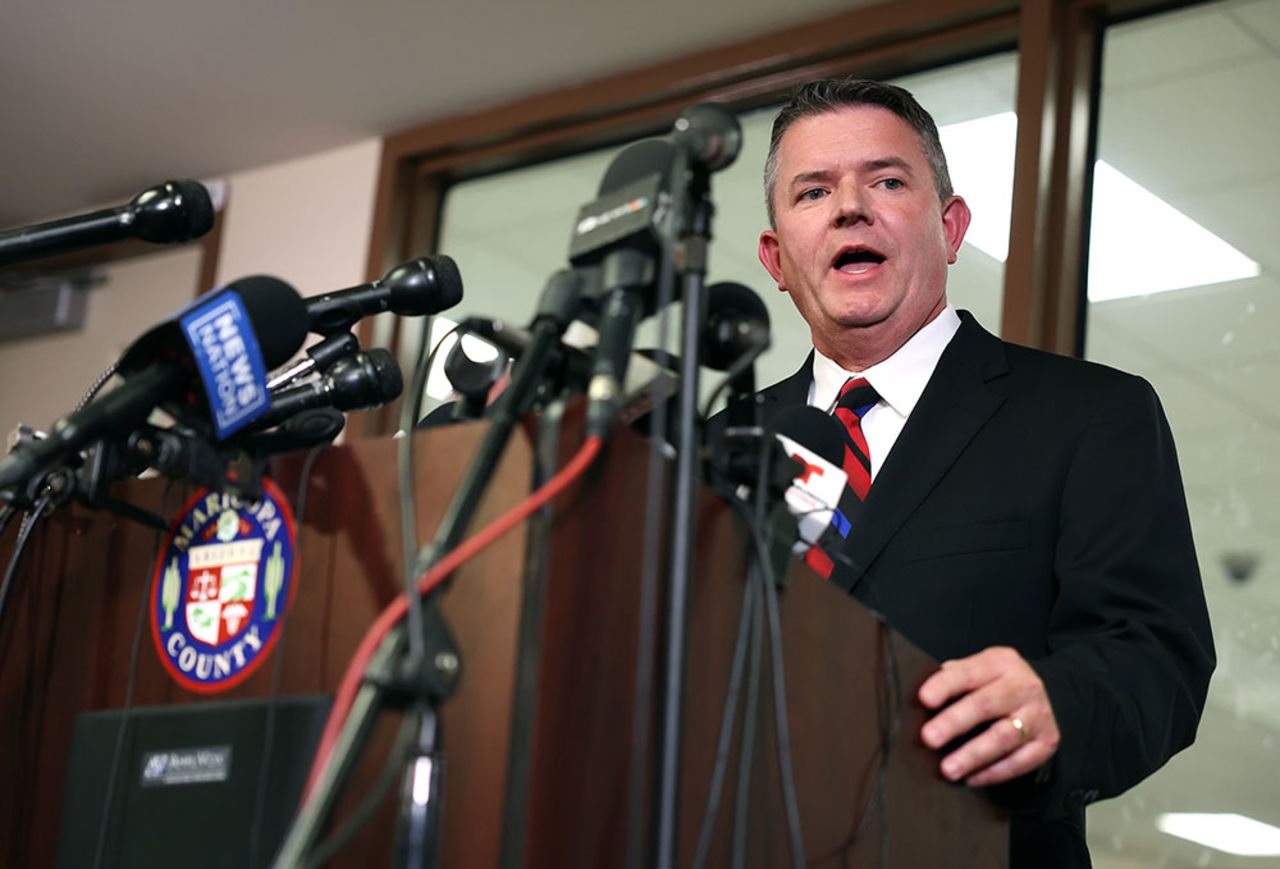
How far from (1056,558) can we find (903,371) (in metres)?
0.43

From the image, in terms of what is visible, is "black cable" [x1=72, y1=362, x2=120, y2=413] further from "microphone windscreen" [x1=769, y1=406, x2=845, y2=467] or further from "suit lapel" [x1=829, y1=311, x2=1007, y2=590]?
"suit lapel" [x1=829, y1=311, x2=1007, y2=590]

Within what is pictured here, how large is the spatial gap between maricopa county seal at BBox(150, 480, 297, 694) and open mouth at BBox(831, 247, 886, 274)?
1.14 meters

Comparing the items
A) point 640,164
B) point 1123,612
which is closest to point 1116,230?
point 1123,612

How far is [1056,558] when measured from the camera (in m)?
1.65

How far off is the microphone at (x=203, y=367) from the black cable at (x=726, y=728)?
1.12ft

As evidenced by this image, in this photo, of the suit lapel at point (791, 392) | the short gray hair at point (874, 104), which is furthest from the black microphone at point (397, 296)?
the short gray hair at point (874, 104)

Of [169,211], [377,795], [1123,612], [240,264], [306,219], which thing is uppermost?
[306,219]

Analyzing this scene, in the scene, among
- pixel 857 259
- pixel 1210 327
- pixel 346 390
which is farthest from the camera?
pixel 1210 327

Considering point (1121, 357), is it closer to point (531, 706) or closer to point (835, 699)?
point (835, 699)

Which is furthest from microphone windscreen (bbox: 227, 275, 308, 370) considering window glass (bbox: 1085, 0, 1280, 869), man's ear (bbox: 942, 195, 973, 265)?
window glass (bbox: 1085, 0, 1280, 869)

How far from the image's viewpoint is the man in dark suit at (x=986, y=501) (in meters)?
1.36

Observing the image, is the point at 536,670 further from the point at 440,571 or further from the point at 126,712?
the point at 126,712

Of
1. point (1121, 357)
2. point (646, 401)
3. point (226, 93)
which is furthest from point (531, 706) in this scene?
point (226, 93)

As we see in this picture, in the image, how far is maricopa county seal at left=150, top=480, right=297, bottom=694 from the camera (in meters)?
1.07
